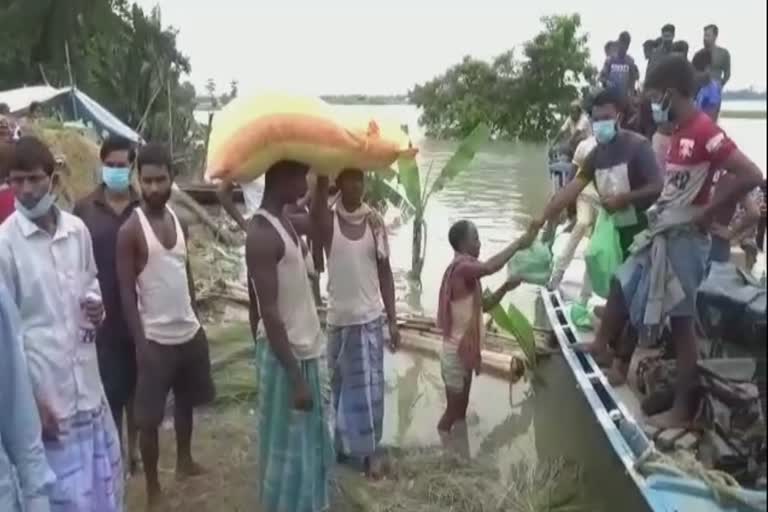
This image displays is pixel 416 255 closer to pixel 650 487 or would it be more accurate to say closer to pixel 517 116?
pixel 650 487

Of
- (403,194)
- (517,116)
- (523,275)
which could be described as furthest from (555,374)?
(517,116)

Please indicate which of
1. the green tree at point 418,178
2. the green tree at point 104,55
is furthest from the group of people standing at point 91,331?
the green tree at point 104,55

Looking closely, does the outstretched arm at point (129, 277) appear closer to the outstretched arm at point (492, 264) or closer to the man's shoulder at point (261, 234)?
the man's shoulder at point (261, 234)

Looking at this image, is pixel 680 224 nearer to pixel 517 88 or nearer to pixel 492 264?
pixel 492 264

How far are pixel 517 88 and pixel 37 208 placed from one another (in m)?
34.7

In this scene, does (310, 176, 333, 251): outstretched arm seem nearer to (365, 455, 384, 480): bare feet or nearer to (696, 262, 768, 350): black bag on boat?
(365, 455, 384, 480): bare feet

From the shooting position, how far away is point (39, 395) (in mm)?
3072

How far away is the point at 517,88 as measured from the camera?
1442 inches

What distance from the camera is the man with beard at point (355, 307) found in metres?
4.47

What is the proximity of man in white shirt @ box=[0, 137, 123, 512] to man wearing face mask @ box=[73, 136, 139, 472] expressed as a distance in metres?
0.91

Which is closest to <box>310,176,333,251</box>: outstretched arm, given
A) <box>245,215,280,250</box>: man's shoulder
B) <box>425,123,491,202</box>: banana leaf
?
<box>245,215,280,250</box>: man's shoulder

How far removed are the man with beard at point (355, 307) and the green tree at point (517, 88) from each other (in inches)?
1210

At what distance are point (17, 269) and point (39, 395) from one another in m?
0.42

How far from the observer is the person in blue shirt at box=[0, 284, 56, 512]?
8.32ft
